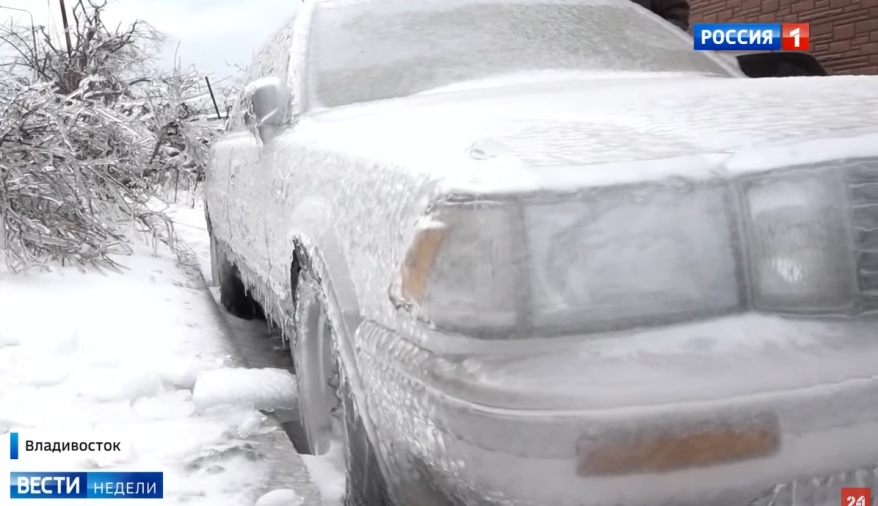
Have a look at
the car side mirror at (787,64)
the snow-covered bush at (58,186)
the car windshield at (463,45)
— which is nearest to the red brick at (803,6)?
the car side mirror at (787,64)

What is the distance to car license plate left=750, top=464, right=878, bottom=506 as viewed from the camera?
1.15 metres

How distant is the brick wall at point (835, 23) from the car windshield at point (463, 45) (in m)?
4.34

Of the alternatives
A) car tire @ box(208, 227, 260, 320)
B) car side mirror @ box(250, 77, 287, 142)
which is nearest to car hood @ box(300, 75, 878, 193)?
car side mirror @ box(250, 77, 287, 142)

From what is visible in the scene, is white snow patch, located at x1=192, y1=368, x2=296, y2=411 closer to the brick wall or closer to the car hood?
the car hood

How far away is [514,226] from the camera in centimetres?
119

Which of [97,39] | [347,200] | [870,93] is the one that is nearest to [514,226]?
[347,200]

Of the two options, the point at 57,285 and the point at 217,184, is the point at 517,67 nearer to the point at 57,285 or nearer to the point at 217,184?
the point at 217,184

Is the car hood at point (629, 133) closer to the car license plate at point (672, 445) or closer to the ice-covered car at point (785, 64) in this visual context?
the car license plate at point (672, 445)

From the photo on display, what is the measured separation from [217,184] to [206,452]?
2.22 meters

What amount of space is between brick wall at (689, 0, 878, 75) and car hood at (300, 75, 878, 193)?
211 inches

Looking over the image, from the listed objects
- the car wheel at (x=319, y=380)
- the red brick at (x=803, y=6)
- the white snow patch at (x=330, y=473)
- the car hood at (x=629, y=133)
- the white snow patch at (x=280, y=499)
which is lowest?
the white snow patch at (x=330, y=473)

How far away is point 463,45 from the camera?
279 centimetres

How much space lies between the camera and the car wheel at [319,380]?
68.5 inches

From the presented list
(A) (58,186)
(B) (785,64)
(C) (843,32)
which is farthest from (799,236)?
(C) (843,32)
